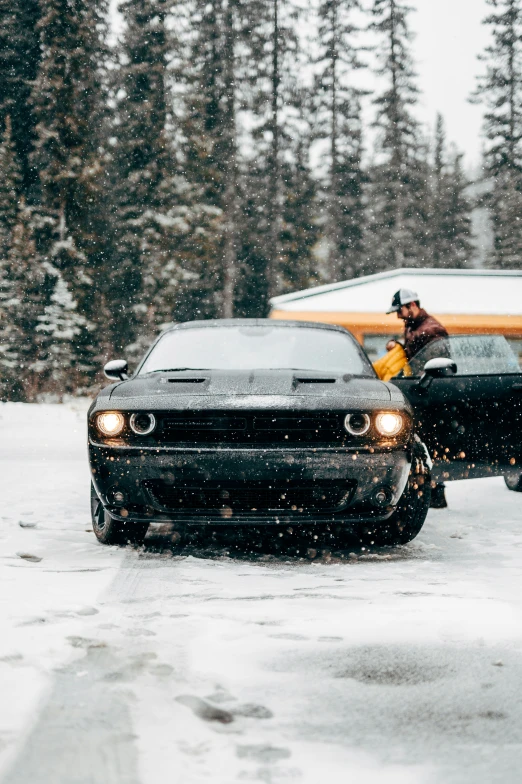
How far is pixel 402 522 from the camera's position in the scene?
243 inches

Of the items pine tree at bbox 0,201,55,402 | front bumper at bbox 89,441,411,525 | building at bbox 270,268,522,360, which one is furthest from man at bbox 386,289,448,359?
pine tree at bbox 0,201,55,402

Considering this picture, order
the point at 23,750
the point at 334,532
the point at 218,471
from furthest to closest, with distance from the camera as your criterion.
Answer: the point at 334,532
the point at 218,471
the point at 23,750

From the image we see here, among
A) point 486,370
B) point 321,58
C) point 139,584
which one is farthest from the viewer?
point 321,58

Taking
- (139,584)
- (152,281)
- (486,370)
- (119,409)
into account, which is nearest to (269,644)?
(139,584)

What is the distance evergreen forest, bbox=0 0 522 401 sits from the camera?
37.4 meters

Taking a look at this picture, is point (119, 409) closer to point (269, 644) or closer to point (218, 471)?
point (218, 471)

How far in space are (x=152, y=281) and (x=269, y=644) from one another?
40.7m

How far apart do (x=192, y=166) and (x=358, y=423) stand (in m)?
42.9

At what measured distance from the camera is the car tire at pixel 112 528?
244 inches

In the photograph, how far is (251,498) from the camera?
570 cm

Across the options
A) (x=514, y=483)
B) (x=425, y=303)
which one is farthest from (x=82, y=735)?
(x=425, y=303)

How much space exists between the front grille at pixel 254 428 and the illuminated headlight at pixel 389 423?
0.65 feet

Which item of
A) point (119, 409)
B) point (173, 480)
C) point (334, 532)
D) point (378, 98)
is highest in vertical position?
point (378, 98)

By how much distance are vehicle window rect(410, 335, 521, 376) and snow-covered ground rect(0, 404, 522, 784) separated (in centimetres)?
235
